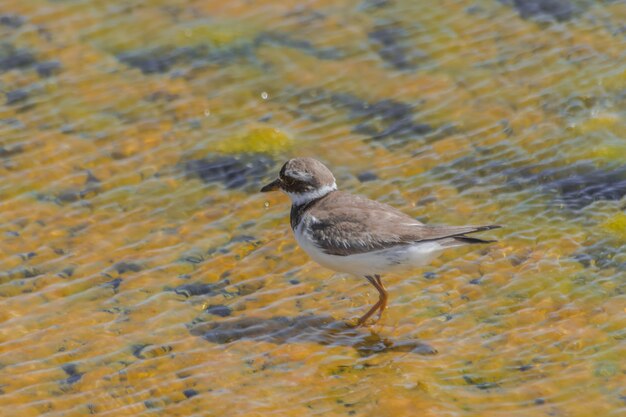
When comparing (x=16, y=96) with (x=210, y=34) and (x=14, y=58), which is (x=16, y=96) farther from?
(x=210, y=34)

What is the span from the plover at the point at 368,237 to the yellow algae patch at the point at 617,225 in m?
2.02

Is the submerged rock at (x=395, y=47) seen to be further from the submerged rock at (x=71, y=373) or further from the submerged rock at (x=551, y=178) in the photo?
the submerged rock at (x=71, y=373)

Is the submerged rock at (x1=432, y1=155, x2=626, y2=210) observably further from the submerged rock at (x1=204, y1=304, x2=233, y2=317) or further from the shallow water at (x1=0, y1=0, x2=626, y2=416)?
the submerged rock at (x1=204, y1=304, x2=233, y2=317)

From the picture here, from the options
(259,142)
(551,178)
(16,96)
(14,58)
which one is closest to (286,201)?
(259,142)

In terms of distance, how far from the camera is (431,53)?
13469 mm

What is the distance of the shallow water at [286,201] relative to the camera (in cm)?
820

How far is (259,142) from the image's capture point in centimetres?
1204

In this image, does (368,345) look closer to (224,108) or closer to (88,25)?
(224,108)

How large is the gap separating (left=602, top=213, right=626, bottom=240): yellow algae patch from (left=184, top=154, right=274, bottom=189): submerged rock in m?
3.98

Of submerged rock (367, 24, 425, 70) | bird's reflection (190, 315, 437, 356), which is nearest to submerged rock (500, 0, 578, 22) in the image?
submerged rock (367, 24, 425, 70)

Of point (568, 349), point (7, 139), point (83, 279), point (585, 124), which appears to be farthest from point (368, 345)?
point (7, 139)

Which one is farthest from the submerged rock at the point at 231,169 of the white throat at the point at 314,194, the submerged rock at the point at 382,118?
the white throat at the point at 314,194

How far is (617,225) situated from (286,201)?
12.0 feet

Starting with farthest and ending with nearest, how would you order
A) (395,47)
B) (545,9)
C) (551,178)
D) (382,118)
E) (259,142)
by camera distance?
(545,9) → (395,47) → (382,118) → (259,142) → (551,178)
